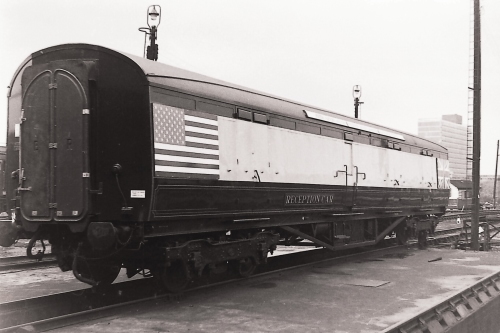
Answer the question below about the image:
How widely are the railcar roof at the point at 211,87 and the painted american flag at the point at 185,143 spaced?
0.38m

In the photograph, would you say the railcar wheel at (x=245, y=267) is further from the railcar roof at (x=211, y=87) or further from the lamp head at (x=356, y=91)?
the lamp head at (x=356, y=91)

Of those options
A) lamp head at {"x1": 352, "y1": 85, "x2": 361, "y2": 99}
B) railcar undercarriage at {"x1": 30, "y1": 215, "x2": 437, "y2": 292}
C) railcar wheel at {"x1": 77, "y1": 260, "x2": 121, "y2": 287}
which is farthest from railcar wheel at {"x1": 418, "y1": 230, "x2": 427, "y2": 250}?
railcar wheel at {"x1": 77, "y1": 260, "x2": 121, "y2": 287}

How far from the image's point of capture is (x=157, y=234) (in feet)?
24.8

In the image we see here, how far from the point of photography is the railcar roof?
7.62m

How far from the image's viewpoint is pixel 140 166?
7.35 meters

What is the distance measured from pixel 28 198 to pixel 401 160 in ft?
33.9

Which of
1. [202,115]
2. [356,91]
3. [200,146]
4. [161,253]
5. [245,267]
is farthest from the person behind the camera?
[356,91]

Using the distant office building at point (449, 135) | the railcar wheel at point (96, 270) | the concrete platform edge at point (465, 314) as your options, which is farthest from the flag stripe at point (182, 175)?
the distant office building at point (449, 135)

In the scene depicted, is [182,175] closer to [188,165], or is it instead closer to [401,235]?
[188,165]

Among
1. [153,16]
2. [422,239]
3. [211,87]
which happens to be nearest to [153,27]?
[153,16]

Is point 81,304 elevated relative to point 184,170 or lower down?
lower down

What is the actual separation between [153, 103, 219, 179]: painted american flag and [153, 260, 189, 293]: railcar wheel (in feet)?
4.72

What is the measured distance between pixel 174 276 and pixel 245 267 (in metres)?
1.82

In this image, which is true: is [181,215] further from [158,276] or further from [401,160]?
[401,160]
